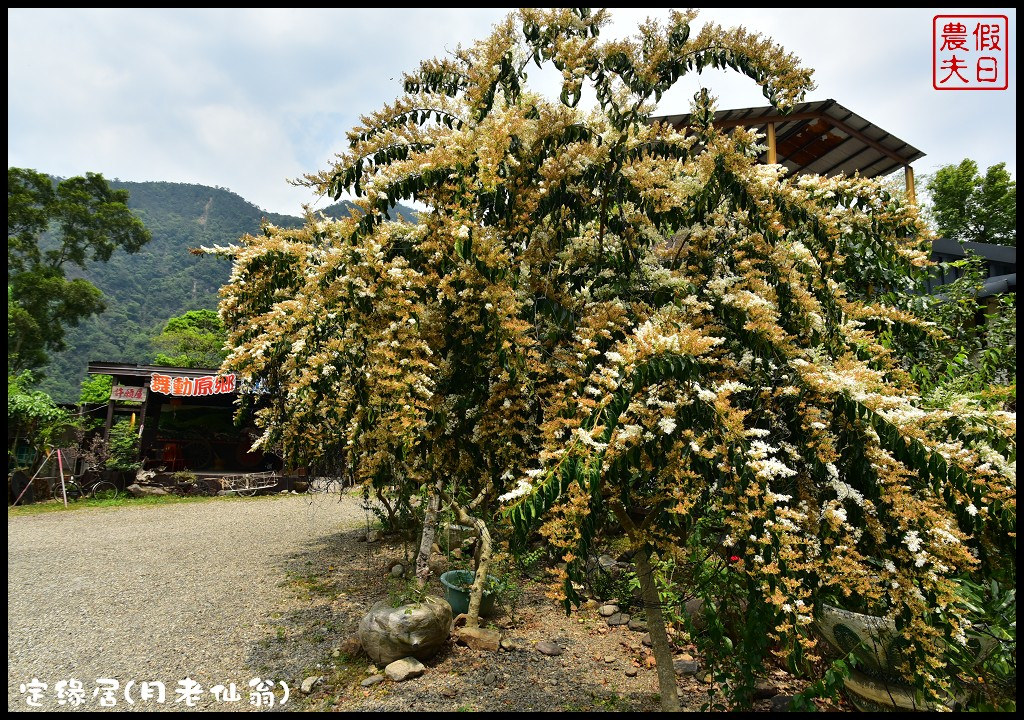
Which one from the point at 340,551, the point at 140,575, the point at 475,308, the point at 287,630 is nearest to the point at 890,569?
the point at 475,308

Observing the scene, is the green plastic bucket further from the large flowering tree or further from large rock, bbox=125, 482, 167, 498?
large rock, bbox=125, 482, 167, 498

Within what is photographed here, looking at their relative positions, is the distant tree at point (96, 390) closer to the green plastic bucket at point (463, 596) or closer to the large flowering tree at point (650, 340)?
the green plastic bucket at point (463, 596)

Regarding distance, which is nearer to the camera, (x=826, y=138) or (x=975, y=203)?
(x=826, y=138)

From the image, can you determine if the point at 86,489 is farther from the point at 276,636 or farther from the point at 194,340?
the point at 194,340

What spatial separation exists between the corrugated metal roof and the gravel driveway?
33.5 feet

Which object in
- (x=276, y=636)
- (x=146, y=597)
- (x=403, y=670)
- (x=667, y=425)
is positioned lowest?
(x=146, y=597)

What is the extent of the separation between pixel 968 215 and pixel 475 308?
25757 millimetres

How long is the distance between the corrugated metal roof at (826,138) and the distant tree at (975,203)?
1039cm

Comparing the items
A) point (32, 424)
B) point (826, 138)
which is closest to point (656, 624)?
point (826, 138)

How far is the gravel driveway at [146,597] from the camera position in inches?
165

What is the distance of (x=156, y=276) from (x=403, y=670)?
63.1 metres

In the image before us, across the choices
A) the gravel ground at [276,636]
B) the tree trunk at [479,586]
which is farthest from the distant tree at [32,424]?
the tree trunk at [479,586]

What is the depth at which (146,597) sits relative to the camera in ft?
19.4

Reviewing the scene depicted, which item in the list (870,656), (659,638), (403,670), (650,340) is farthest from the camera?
(403,670)
